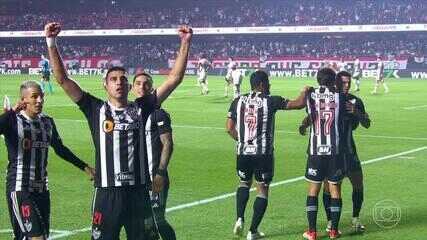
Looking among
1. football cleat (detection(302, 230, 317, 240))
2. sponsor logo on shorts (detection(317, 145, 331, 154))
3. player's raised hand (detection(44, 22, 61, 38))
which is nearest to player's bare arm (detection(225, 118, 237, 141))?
sponsor logo on shorts (detection(317, 145, 331, 154))

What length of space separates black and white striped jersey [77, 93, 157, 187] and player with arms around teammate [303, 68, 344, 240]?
12.4ft

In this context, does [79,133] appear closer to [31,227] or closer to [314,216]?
[314,216]

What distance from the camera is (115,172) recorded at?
6438 millimetres

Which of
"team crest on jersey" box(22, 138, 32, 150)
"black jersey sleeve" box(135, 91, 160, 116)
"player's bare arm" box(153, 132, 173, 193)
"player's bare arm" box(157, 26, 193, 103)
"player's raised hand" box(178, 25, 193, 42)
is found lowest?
"player's bare arm" box(153, 132, 173, 193)

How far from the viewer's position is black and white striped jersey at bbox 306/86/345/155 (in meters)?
9.76

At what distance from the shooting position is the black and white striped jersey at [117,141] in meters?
6.43

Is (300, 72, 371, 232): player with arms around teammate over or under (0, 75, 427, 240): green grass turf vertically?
over

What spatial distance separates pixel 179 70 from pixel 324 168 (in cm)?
361

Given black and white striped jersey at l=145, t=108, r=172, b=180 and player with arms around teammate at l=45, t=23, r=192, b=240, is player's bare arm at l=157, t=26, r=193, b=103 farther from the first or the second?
black and white striped jersey at l=145, t=108, r=172, b=180

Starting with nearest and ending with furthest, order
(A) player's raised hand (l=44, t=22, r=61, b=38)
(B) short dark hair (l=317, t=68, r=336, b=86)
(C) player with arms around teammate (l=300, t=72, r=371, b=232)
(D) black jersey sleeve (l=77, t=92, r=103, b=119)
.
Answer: (A) player's raised hand (l=44, t=22, r=61, b=38) → (D) black jersey sleeve (l=77, t=92, r=103, b=119) → (B) short dark hair (l=317, t=68, r=336, b=86) → (C) player with arms around teammate (l=300, t=72, r=371, b=232)

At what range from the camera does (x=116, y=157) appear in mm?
6449

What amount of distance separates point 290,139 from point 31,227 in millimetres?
14219

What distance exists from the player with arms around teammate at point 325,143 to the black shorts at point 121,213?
3.72 meters

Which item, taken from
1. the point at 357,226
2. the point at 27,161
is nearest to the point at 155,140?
the point at 27,161
